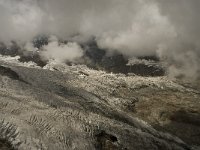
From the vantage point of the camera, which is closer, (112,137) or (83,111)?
(112,137)

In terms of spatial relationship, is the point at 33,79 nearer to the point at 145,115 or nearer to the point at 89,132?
the point at 89,132

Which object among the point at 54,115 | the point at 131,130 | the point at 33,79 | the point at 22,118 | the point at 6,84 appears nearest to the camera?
the point at 22,118

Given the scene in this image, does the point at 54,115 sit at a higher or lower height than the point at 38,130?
higher

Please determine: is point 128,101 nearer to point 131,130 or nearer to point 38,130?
point 131,130

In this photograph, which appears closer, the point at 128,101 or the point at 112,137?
the point at 112,137

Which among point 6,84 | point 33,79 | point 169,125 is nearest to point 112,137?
point 6,84

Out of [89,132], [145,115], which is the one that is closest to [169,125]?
[145,115]

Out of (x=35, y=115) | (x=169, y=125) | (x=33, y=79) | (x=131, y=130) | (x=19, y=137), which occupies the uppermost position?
(x=169, y=125)

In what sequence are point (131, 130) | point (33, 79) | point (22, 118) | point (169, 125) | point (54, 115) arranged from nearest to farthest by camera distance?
point (22, 118) → point (54, 115) → point (131, 130) → point (33, 79) → point (169, 125)

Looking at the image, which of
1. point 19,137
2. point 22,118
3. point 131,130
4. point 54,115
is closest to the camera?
point 19,137
